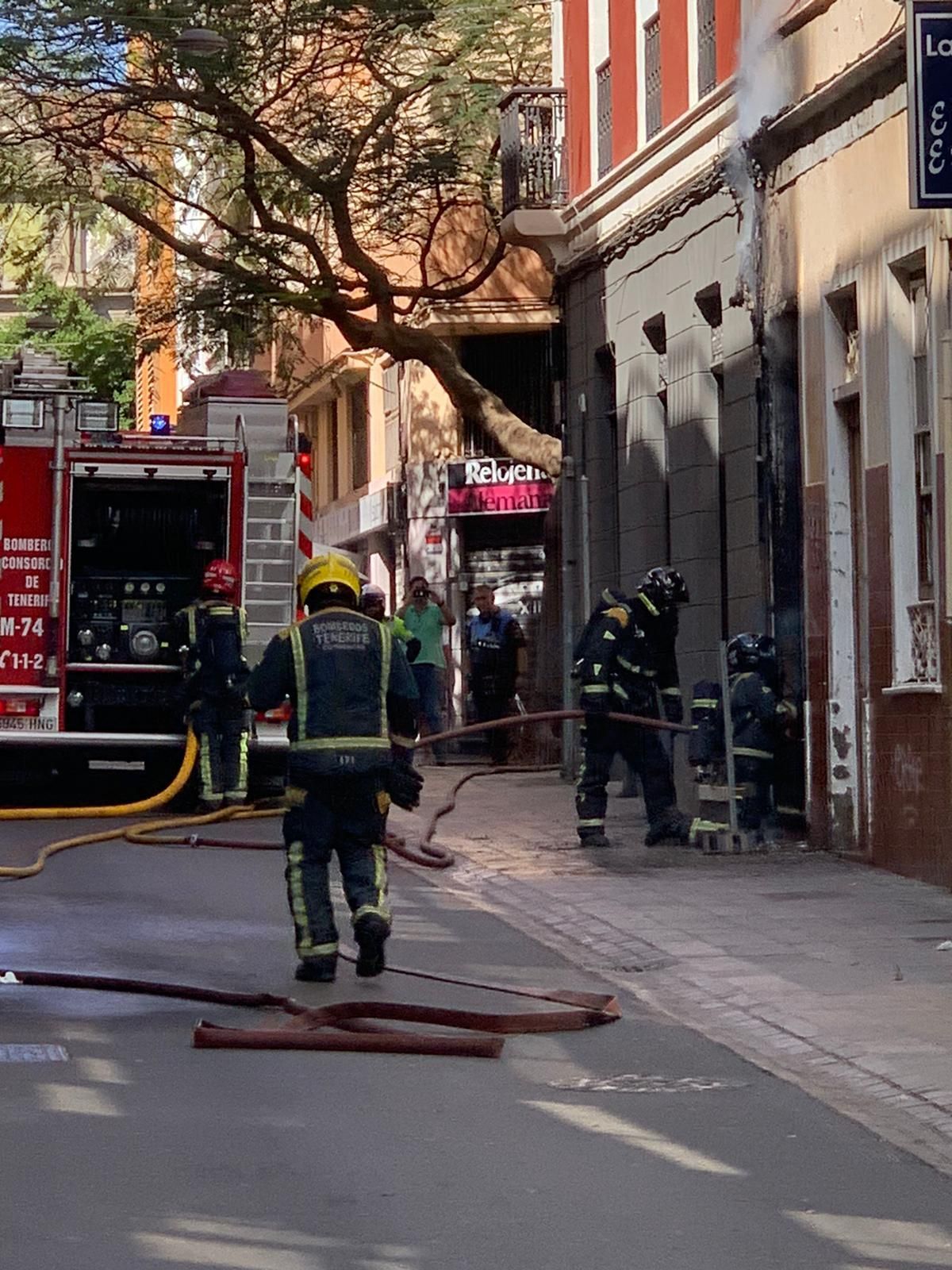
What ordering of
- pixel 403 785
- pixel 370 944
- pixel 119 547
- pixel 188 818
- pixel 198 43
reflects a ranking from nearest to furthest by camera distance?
1. pixel 370 944
2. pixel 403 785
3. pixel 188 818
4. pixel 119 547
5. pixel 198 43

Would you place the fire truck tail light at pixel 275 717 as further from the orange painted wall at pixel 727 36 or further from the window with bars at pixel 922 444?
the orange painted wall at pixel 727 36

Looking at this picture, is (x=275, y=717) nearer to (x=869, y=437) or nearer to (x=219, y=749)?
(x=219, y=749)

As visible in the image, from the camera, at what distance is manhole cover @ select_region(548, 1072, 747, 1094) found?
27.4ft

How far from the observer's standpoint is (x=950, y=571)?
44.7 feet

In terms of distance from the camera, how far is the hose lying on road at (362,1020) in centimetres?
896

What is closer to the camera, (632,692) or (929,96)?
(929,96)

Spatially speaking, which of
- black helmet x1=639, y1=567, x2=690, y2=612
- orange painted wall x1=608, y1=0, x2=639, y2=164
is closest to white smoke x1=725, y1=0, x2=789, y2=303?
black helmet x1=639, y1=567, x2=690, y2=612

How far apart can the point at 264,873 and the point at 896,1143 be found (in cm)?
820

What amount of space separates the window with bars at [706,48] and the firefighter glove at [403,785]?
10.7 meters

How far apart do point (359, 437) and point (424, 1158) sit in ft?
107

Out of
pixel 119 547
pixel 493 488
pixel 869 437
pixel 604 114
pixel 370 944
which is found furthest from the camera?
pixel 493 488

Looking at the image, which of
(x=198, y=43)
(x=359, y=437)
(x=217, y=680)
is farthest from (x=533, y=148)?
(x=359, y=437)

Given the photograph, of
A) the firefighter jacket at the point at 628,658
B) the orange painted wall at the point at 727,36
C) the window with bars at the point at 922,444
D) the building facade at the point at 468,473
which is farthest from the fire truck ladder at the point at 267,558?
the building facade at the point at 468,473

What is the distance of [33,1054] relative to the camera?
8.67m
